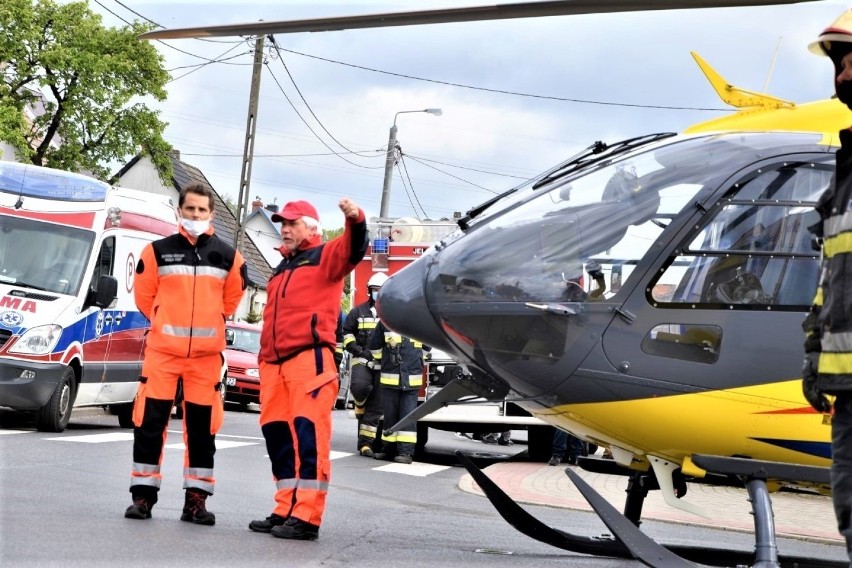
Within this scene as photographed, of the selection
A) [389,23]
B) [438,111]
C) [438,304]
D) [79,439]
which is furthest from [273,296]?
[438,111]

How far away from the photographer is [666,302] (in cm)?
664

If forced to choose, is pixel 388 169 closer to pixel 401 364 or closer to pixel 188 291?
pixel 401 364

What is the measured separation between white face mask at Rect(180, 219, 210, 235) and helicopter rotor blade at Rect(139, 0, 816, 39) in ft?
5.23

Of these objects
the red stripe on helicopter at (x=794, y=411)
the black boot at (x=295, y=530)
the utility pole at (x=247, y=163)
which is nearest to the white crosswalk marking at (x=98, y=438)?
the black boot at (x=295, y=530)

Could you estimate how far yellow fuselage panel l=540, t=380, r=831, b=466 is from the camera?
6516mm

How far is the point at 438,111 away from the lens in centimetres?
3547

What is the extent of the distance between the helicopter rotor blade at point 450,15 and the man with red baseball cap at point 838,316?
0.62 m

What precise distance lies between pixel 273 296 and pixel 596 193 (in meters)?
2.11

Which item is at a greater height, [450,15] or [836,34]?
[450,15]

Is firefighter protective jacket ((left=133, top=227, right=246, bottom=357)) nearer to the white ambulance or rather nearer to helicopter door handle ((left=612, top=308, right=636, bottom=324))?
helicopter door handle ((left=612, top=308, right=636, bottom=324))

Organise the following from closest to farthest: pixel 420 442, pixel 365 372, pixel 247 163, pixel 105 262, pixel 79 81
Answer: pixel 365 372
pixel 105 262
pixel 420 442
pixel 247 163
pixel 79 81

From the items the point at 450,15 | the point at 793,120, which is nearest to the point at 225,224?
the point at 793,120

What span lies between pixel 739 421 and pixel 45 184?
1062 cm

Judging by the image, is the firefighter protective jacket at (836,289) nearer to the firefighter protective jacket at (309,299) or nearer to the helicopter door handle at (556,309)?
the helicopter door handle at (556,309)
